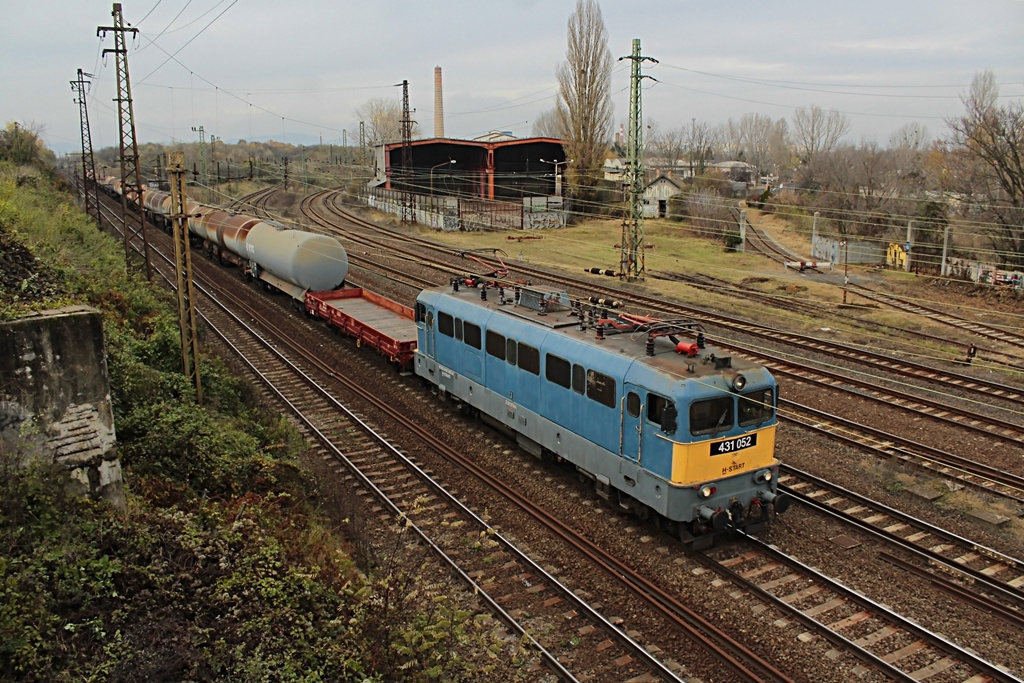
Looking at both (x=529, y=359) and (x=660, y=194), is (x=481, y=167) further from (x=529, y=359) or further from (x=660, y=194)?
(x=529, y=359)

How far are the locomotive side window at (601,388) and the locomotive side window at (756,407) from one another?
2.01 m

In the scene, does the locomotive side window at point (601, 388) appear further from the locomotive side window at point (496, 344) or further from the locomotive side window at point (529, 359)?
the locomotive side window at point (496, 344)

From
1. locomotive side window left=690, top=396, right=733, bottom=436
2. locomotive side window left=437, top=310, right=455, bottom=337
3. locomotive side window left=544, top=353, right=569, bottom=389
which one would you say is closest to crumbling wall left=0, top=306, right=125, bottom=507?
locomotive side window left=544, top=353, right=569, bottom=389

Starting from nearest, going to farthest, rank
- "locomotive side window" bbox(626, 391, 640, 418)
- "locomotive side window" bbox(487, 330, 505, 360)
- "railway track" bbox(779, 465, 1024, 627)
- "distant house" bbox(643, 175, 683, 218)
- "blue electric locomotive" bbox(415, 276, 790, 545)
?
1. "railway track" bbox(779, 465, 1024, 627)
2. "blue electric locomotive" bbox(415, 276, 790, 545)
3. "locomotive side window" bbox(626, 391, 640, 418)
4. "locomotive side window" bbox(487, 330, 505, 360)
5. "distant house" bbox(643, 175, 683, 218)

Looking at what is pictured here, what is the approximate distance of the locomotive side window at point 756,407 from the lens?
1111 cm

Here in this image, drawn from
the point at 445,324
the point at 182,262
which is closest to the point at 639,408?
the point at 445,324

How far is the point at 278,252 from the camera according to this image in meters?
28.8

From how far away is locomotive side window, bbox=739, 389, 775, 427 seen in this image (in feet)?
36.4

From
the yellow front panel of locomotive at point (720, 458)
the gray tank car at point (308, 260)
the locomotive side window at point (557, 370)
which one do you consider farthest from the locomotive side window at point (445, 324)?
the gray tank car at point (308, 260)

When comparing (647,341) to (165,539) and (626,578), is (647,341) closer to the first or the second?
(626,578)

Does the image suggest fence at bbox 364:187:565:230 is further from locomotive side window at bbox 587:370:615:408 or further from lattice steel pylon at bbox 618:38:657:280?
locomotive side window at bbox 587:370:615:408

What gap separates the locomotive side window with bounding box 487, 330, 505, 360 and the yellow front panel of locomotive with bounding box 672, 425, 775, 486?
516cm

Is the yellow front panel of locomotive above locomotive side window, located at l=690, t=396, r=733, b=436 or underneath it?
underneath

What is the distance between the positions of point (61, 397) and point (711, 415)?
8647 millimetres
